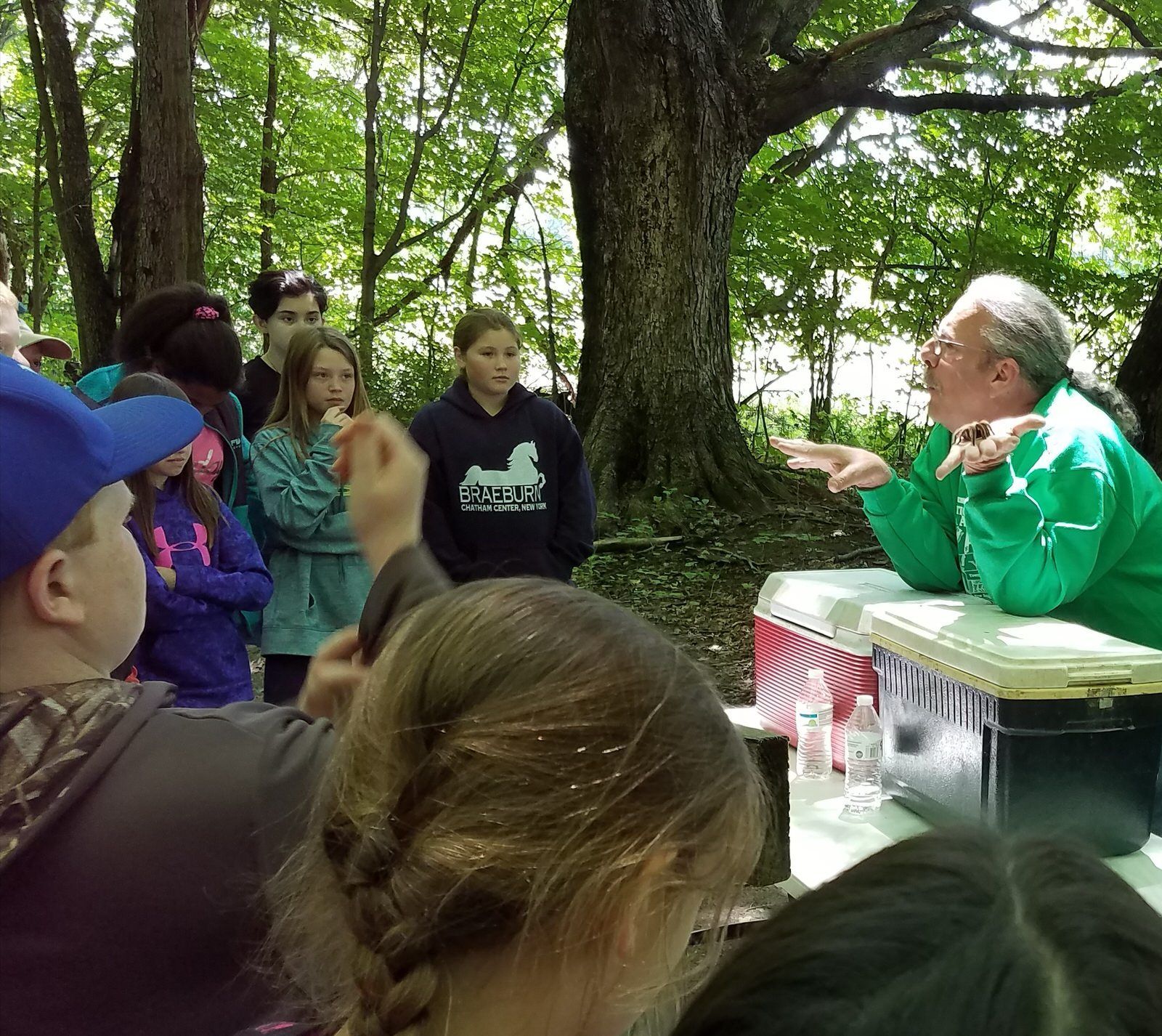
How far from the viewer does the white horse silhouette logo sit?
3.41 m

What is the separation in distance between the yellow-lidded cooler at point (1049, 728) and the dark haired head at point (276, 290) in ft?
10.4

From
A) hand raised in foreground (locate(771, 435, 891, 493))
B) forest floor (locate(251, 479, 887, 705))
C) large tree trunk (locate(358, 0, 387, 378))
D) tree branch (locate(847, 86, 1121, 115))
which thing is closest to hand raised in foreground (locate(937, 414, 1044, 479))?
hand raised in foreground (locate(771, 435, 891, 493))

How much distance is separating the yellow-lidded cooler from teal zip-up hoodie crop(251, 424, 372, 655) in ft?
6.01

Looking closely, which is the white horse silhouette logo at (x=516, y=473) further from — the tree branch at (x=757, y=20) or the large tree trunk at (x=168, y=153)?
the tree branch at (x=757, y=20)

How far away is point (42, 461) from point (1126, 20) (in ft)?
29.2

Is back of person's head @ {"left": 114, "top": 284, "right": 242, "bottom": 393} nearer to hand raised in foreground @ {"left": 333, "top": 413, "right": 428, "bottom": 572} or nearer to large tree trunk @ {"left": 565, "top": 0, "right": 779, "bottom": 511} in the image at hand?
hand raised in foreground @ {"left": 333, "top": 413, "right": 428, "bottom": 572}

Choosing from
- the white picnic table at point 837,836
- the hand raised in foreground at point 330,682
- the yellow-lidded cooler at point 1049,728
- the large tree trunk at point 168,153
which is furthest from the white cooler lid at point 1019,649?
the large tree trunk at point 168,153

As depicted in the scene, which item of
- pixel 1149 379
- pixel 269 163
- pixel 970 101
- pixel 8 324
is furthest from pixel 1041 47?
pixel 269 163

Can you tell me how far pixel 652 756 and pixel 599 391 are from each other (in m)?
6.31

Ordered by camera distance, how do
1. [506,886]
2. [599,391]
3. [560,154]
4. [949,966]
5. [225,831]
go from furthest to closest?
[560,154]
[599,391]
[225,831]
[506,886]
[949,966]

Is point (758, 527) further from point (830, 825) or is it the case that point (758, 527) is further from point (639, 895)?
point (639, 895)

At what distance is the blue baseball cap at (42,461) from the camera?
943 millimetres

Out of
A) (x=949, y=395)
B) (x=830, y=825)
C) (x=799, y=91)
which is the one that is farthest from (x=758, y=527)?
(x=830, y=825)

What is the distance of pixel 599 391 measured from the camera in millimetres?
6961
